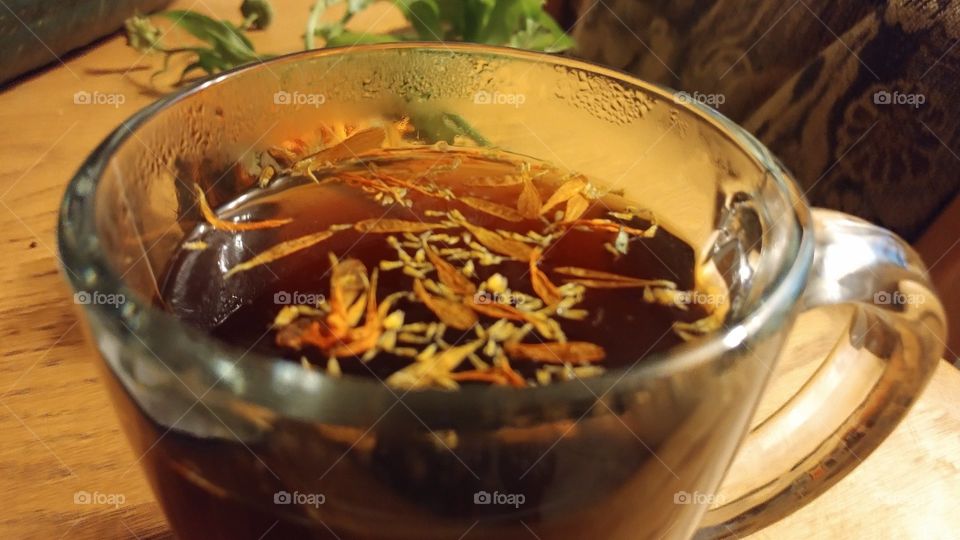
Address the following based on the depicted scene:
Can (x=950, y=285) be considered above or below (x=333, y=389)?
below

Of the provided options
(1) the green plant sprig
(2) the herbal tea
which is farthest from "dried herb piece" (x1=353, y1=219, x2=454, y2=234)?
(1) the green plant sprig

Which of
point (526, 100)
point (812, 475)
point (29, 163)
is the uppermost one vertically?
point (526, 100)

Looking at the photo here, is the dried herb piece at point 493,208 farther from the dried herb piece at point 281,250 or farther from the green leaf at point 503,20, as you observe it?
the green leaf at point 503,20

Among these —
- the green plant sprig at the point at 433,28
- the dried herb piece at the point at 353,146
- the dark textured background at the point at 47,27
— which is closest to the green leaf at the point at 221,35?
the green plant sprig at the point at 433,28

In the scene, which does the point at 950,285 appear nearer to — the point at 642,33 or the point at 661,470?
the point at 642,33

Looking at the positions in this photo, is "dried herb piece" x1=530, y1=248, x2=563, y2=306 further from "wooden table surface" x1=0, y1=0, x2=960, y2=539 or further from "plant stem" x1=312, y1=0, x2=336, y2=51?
"plant stem" x1=312, y1=0, x2=336, y2=51

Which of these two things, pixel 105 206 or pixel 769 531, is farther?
pixel 769 531

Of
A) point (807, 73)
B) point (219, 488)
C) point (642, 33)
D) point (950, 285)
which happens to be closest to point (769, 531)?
point (219, 488)
